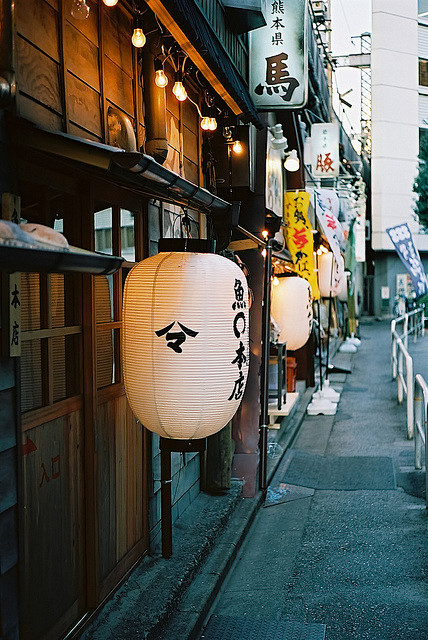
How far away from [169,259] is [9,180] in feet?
5.94

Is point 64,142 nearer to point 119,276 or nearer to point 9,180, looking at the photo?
point 9,180

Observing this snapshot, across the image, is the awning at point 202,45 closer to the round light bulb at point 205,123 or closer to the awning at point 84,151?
the round light bulb at point 205,123

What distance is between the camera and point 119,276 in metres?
6.79

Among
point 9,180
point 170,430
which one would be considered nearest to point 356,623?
point 170,430

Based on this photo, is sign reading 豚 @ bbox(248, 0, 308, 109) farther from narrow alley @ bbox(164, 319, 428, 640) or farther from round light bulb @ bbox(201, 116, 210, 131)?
narrow alley @ bbox(164, 319, 428, 640)

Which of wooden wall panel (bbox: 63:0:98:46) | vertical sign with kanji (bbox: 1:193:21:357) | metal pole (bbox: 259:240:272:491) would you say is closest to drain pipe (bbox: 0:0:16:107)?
vertical sign with kanji (bbox: 1:193:21:357)

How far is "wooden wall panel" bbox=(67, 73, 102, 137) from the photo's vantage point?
536 centimetres

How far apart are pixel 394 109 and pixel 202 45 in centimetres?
5090

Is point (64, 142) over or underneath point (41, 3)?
underneath

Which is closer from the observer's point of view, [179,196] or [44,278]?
[44,278]

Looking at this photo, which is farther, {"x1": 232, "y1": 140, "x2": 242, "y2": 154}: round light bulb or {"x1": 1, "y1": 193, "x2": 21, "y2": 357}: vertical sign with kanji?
{"x1": 232, "y1": 140, "x2": 242, "y2": 154}: round light bulb

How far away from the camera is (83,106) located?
560 cm

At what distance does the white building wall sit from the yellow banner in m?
40.2

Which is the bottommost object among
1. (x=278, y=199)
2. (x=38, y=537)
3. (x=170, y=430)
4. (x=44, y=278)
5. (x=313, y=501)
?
(x=313, y=501)
